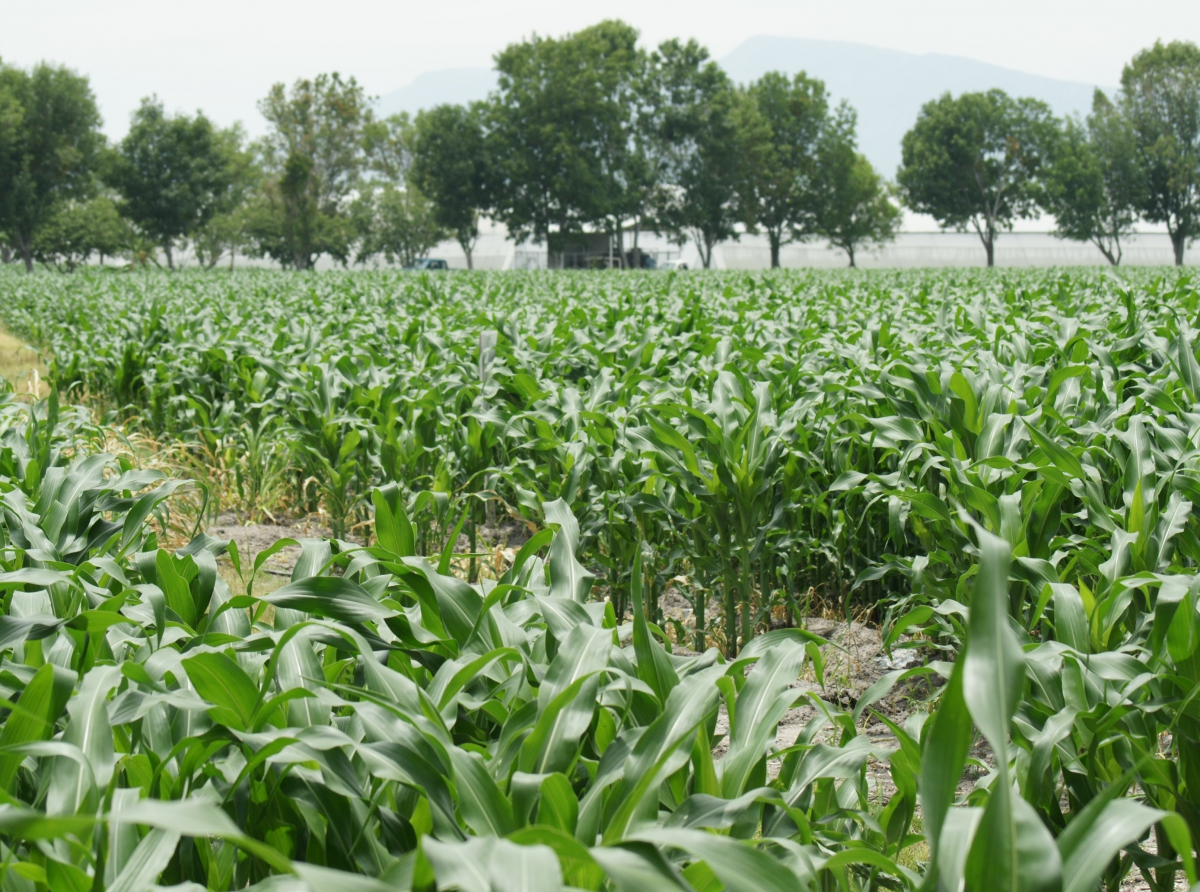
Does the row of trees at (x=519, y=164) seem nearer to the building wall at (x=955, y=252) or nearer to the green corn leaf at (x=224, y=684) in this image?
the building wall at (x=955, y=252)

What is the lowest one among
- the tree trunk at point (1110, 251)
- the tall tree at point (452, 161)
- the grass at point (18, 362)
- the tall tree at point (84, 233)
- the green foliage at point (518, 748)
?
the green foliage at point (518, 748)

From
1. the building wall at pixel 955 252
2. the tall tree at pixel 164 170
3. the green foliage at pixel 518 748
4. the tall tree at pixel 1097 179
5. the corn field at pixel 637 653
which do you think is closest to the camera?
the green foliage at pixel 518 748

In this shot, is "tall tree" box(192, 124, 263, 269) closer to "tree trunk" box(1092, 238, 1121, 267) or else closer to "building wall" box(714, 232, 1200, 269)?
"building wall" box(714, 232, 1200, 269)

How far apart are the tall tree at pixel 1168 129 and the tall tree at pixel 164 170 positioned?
6655cm

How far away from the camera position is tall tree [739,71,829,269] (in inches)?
2734

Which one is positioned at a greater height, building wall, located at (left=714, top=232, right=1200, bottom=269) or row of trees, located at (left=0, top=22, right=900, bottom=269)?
row of trees, located at (left=0, top=22, right=900, bottom=269)

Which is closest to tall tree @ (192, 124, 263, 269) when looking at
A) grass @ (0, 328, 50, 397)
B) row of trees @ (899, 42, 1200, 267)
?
row of trees @ (899, 42, 1200, 267)

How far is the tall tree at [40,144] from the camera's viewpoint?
57.1m

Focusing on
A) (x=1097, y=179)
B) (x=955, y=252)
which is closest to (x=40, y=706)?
(x=1097, y=179)

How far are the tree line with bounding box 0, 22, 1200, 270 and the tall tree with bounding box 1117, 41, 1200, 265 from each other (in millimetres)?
145

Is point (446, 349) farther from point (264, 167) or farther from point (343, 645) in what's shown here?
point (264, 167)

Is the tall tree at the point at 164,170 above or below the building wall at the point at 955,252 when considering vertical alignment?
above

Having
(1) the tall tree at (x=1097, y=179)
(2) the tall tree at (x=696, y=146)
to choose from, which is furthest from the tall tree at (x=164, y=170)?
(1) the tall tree at (x=1097, y=179)

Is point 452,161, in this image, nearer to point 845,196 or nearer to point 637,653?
point 845,196
